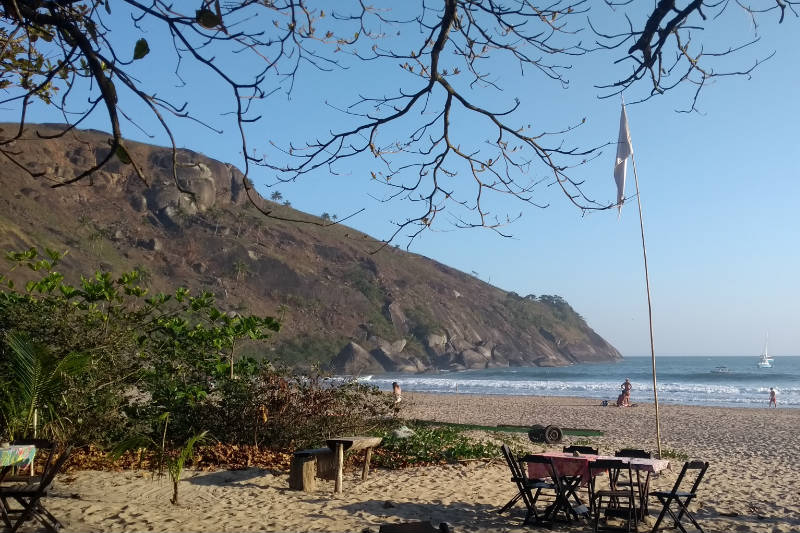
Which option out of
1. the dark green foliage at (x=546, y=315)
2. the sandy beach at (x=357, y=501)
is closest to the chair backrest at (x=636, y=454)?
the sandy beach at (x=357, y=501)

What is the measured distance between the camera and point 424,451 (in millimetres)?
9953

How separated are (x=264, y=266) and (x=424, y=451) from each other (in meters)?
88.3

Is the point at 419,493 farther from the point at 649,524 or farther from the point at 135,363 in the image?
the point at 135,363

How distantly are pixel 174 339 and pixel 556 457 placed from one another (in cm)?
578

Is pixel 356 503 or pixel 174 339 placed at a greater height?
pixel 174 339

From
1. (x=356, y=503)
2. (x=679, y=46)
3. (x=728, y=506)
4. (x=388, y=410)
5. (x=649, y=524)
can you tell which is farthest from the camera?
(x=388, y=410)

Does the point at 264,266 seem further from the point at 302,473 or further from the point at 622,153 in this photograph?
the point at 302,473

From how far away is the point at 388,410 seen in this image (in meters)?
10.6

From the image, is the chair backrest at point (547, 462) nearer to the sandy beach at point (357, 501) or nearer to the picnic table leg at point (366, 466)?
the sandy beach at point (357, 501)

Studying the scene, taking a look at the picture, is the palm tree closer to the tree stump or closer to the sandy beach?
the sandy beach

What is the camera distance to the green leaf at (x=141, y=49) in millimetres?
2973

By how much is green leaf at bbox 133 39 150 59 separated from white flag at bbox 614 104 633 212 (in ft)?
26.5

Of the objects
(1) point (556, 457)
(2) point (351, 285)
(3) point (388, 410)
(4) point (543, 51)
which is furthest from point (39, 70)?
(2) point (351, 285)

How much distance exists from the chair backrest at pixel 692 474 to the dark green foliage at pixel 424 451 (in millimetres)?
2710
